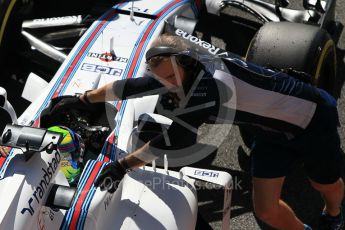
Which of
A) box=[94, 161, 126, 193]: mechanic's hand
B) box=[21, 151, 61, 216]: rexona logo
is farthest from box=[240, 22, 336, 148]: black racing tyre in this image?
box=[21, 151, 61, 216]: rexona logo

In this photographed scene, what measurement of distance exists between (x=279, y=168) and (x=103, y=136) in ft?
3.00

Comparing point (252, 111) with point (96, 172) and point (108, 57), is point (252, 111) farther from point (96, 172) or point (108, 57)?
point (108, 57)

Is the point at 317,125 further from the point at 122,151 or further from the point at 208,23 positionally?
the point at 208,23

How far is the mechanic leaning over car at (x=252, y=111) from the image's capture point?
223 cm

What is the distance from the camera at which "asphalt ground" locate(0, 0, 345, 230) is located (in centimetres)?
329

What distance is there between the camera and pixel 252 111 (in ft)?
7.81

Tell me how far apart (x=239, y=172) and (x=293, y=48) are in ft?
2.71

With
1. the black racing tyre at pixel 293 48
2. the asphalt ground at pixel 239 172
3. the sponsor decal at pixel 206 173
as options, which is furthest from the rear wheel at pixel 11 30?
the sponsor decal at pixel 206 173

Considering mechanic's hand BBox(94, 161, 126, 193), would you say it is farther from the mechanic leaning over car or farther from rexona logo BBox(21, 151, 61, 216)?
rexona logo BBox(21, 151, 61, 216)

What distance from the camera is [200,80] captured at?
222 cm

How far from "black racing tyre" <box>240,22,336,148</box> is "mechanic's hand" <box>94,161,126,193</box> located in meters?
1.21

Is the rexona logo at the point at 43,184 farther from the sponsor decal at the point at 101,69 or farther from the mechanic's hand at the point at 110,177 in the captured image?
the sponsor decal at the point at 101,69

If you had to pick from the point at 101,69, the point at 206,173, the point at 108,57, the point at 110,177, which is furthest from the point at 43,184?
the point at 108,57

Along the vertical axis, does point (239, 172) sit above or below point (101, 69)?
below
